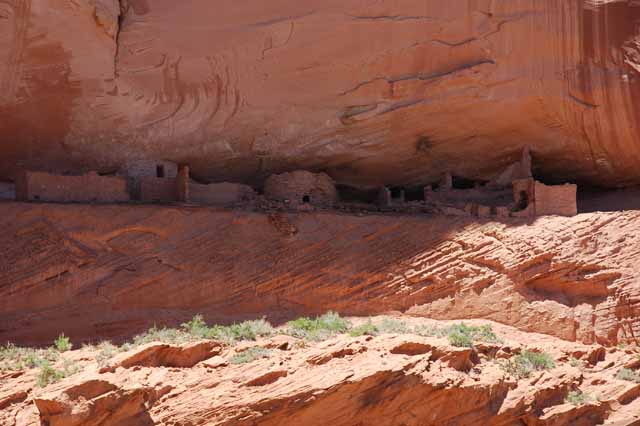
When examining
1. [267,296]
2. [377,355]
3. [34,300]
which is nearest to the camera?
[377,355]

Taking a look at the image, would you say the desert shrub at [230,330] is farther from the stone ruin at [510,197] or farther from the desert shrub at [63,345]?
the stone ruin at [510,197]

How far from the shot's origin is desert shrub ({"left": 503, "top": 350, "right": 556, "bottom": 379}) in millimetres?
10227

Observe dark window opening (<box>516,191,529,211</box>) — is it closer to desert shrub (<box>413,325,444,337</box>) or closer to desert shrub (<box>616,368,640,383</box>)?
desert shrub (<box>413,325,444,337</box>)

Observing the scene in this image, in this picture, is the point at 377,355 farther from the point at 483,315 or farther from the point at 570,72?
the point at 570,72

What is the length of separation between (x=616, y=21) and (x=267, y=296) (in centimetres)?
651

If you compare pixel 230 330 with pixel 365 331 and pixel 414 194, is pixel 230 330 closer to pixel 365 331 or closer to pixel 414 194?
pixel 365 331

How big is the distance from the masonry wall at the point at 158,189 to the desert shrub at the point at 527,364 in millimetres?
5604

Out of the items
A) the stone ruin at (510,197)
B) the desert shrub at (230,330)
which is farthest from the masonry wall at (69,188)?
the stone ruin at (510,197)

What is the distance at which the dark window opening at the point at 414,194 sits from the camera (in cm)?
1568

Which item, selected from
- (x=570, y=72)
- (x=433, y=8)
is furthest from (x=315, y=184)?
(x=570, y=72)

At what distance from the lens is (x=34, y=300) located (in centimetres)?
1143

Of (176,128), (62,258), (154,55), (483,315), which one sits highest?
(154,55)

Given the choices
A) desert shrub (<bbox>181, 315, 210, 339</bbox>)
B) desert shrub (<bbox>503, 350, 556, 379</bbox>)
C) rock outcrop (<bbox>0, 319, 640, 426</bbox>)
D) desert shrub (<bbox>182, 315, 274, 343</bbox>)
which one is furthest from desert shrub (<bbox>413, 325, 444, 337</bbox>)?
desert shrub (<bbox>181, 315, 210, 339</bbox>)

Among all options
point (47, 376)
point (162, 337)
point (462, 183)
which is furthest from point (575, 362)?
point (47, 376)
